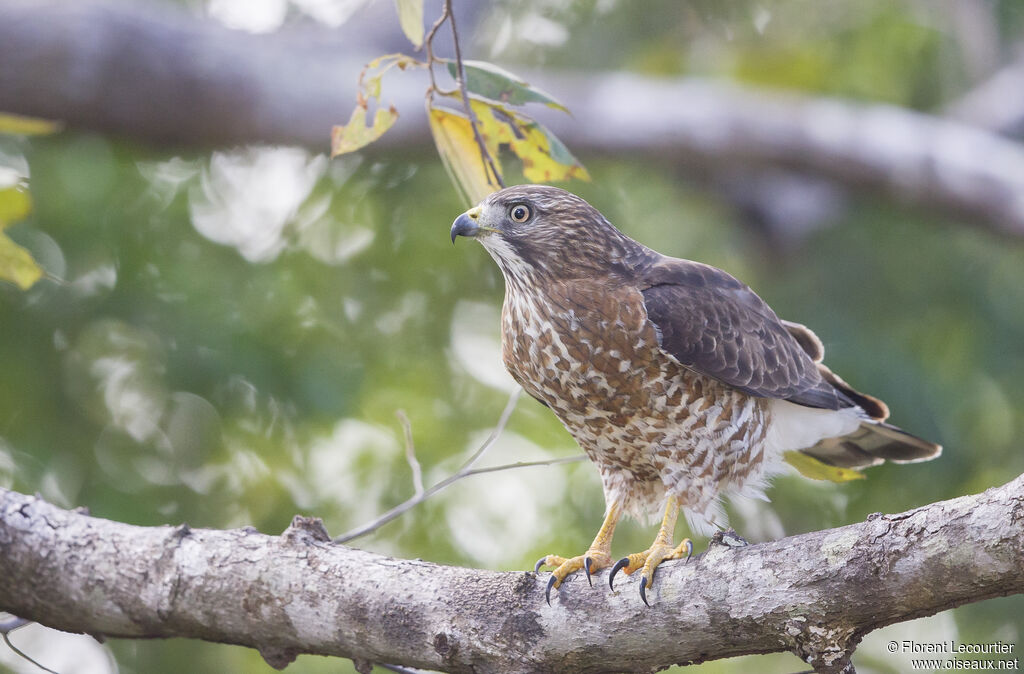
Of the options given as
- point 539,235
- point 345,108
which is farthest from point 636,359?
point 345,108

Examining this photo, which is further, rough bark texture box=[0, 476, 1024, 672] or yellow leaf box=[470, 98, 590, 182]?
yellow leaf box=[470, 98, 590, 182]

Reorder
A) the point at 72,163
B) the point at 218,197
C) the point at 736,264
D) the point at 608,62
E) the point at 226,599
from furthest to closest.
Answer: the point at 608,62 < the point at 736,264 < the point at 218,197 < the point at 72,163 < the point at 226,599

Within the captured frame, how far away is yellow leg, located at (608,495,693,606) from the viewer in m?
2.68

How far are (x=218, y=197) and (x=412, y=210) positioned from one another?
135 cm

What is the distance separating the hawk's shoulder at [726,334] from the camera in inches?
131

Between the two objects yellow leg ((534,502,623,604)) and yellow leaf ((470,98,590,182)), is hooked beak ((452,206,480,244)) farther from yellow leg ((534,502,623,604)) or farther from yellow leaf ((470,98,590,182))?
yellow leg ((534,502,623,604))

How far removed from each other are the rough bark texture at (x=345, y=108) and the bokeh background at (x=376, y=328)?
0.13 m

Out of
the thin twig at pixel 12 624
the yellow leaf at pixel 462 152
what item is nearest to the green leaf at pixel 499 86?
the yellow leaf at pixel 462 152

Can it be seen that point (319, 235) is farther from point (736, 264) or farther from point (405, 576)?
point (405, 576)

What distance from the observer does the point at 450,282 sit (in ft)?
23.5

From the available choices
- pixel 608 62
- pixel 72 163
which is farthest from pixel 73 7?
pixel 608 62

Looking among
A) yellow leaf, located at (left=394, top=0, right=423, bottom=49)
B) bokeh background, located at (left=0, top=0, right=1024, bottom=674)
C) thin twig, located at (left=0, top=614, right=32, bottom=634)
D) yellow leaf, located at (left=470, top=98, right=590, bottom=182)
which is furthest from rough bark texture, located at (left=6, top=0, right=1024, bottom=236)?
yellow leaf, located at (left=394, top=0, right=423, bottom=49)

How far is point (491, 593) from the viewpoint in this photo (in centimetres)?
280

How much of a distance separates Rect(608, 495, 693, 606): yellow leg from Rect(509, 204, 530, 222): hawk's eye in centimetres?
111
